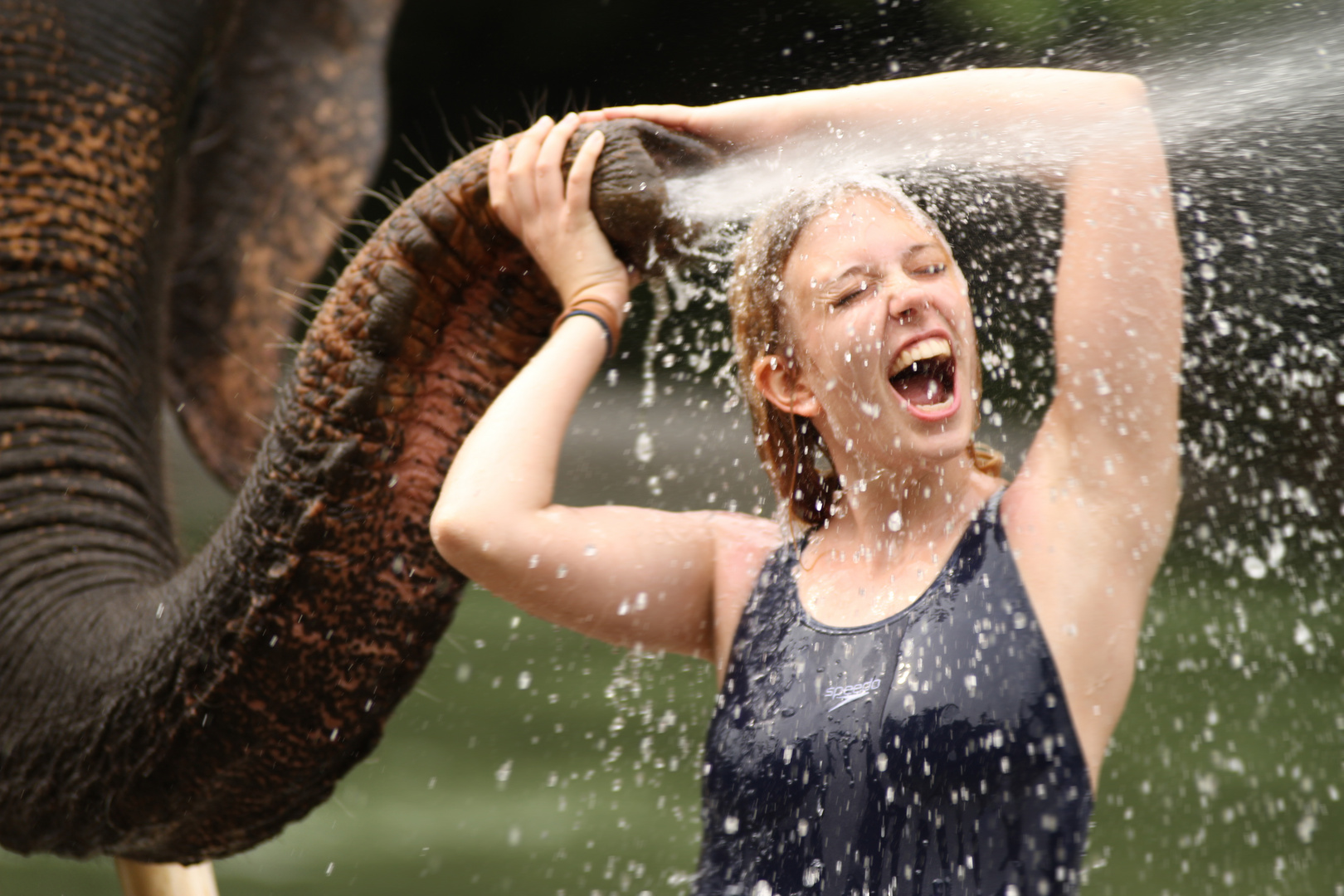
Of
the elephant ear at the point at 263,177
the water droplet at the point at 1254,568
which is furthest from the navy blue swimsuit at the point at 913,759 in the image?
the water droplet at the point at 1254,568

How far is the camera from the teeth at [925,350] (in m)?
0.91

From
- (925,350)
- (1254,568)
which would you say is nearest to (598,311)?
(925,350)

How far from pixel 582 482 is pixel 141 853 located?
5.35 m

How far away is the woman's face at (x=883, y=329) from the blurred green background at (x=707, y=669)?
403 millimetres

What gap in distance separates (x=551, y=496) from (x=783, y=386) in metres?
0.18

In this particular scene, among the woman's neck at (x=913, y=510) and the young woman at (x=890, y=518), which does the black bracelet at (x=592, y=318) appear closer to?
the young woman at (x=890, y=518)

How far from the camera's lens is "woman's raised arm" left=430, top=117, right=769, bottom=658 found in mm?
979

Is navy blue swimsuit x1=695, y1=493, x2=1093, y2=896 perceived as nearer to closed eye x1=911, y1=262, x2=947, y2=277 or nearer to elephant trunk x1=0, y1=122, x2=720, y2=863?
closed eye x1=911, y1=262, x2=947, y2=277

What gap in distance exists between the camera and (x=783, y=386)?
1.02 meters

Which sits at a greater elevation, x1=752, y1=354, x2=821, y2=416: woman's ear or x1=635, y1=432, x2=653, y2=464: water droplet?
x1=752, y1=354, x2=821, y2=416: woman's ear

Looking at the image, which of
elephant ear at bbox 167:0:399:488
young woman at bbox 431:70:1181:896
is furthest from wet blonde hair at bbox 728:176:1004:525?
elephant ear at bbox 167:0:399:488

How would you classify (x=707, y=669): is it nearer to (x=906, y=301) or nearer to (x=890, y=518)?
(x=890, y=518)

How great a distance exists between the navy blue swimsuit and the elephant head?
29 centimetres

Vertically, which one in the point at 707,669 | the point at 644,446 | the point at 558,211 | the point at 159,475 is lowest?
the point at 707,669
